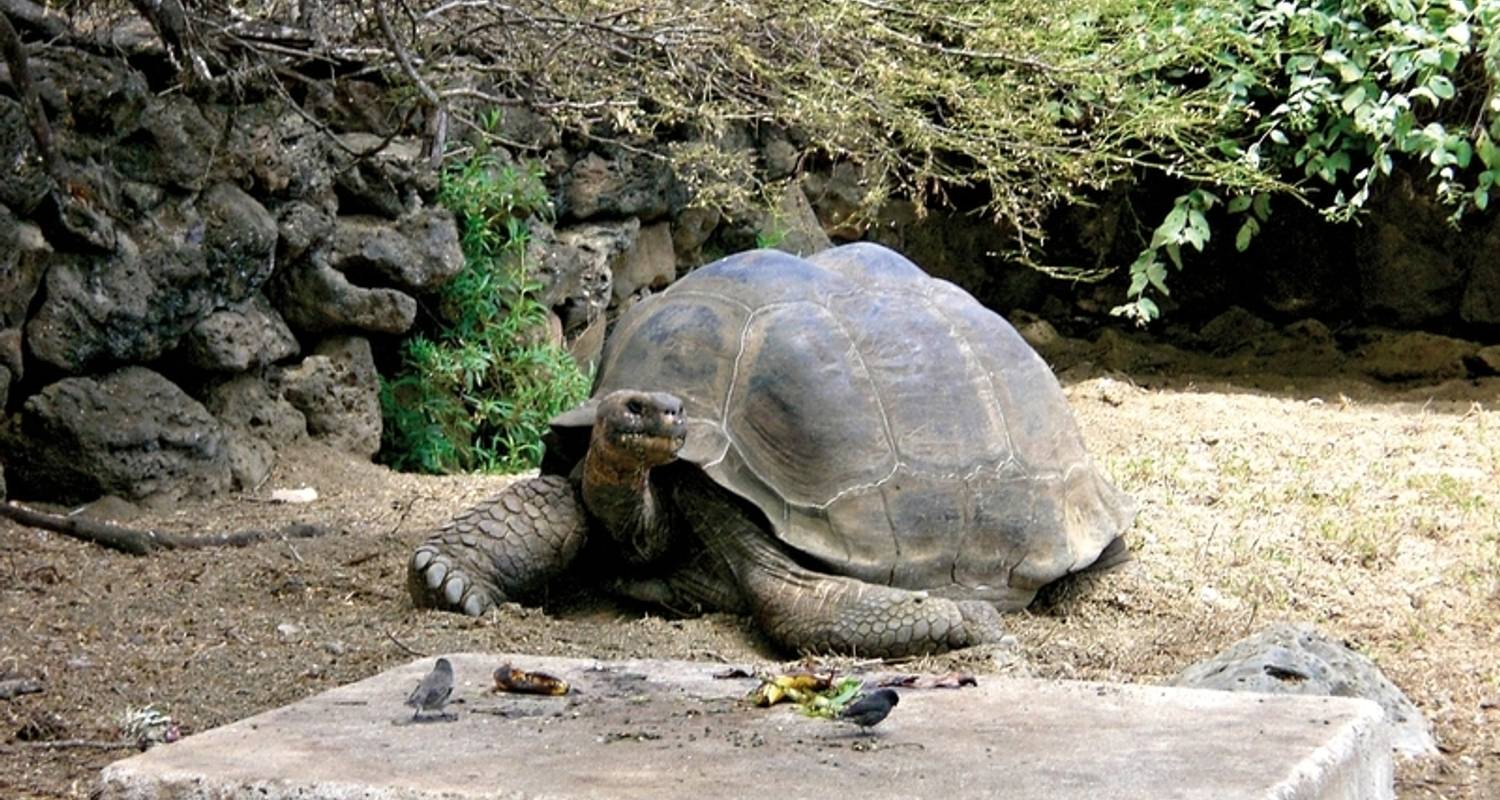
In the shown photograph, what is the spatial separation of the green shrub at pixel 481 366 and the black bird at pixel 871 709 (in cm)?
403

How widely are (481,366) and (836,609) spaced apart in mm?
2586

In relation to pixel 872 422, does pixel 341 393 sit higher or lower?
lower

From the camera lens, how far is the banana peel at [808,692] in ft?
7.82

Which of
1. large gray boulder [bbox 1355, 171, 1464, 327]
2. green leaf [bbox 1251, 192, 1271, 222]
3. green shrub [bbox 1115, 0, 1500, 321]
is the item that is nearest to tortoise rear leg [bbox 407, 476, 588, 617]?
green shrub [bbox 1115, 0, 1500, 321]

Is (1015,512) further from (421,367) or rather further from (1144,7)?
(1144,7)

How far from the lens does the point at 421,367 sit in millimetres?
6195

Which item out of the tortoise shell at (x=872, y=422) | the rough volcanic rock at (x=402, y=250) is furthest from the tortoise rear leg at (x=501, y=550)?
the rough volcanic rock at (x=402, y=250)

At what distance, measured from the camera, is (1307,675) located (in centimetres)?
320

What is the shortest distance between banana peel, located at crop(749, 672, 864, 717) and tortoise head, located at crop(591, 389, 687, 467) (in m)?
1.29

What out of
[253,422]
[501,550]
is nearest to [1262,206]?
[253,422]

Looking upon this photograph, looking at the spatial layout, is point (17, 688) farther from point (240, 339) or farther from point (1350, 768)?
point (1350, 768)

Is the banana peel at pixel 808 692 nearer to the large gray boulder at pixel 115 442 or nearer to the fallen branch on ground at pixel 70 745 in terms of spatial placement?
the fallen branch on ground at pixel 70 745

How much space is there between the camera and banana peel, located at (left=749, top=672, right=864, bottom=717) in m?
2.38

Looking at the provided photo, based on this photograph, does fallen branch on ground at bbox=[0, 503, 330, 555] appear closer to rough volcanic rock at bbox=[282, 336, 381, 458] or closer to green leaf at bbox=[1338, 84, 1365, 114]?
rough volcanic rock at bbox=[282, 336, 381, 458]
